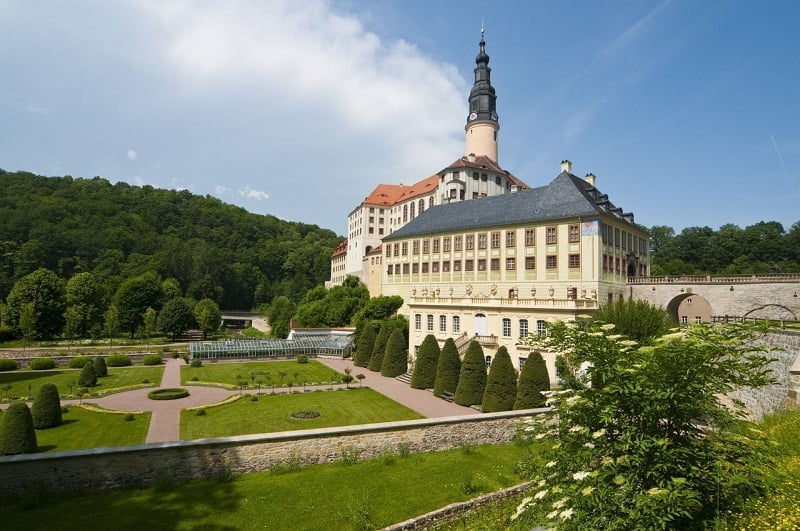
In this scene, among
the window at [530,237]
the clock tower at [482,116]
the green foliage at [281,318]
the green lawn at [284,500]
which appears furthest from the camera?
the clock tower at [482,116]

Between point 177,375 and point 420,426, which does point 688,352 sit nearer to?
point 420,426

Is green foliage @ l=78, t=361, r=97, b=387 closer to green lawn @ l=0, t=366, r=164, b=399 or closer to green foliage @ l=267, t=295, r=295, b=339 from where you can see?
green lawn @ l=0, t=366, r=164, b=399

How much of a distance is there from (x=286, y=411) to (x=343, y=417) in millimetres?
3771

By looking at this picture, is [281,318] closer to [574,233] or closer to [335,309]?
[335,309]

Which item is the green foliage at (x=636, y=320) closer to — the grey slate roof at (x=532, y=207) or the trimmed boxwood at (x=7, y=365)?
the grey slate roof at (x=532, y=207)

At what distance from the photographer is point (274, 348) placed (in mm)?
49969

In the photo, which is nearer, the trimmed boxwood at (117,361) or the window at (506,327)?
the window at (506,327)

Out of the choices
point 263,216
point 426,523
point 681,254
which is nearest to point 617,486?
point 426,523

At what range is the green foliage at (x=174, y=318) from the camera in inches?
2603

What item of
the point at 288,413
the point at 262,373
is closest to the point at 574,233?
the point at 288,413

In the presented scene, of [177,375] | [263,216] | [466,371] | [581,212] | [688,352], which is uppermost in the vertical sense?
[263,216]

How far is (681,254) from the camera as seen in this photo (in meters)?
97.9

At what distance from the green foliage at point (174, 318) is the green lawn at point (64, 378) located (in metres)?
23.0

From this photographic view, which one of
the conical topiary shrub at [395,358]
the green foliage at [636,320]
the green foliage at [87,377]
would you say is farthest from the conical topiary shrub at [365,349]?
the green foliage at [636,320]
